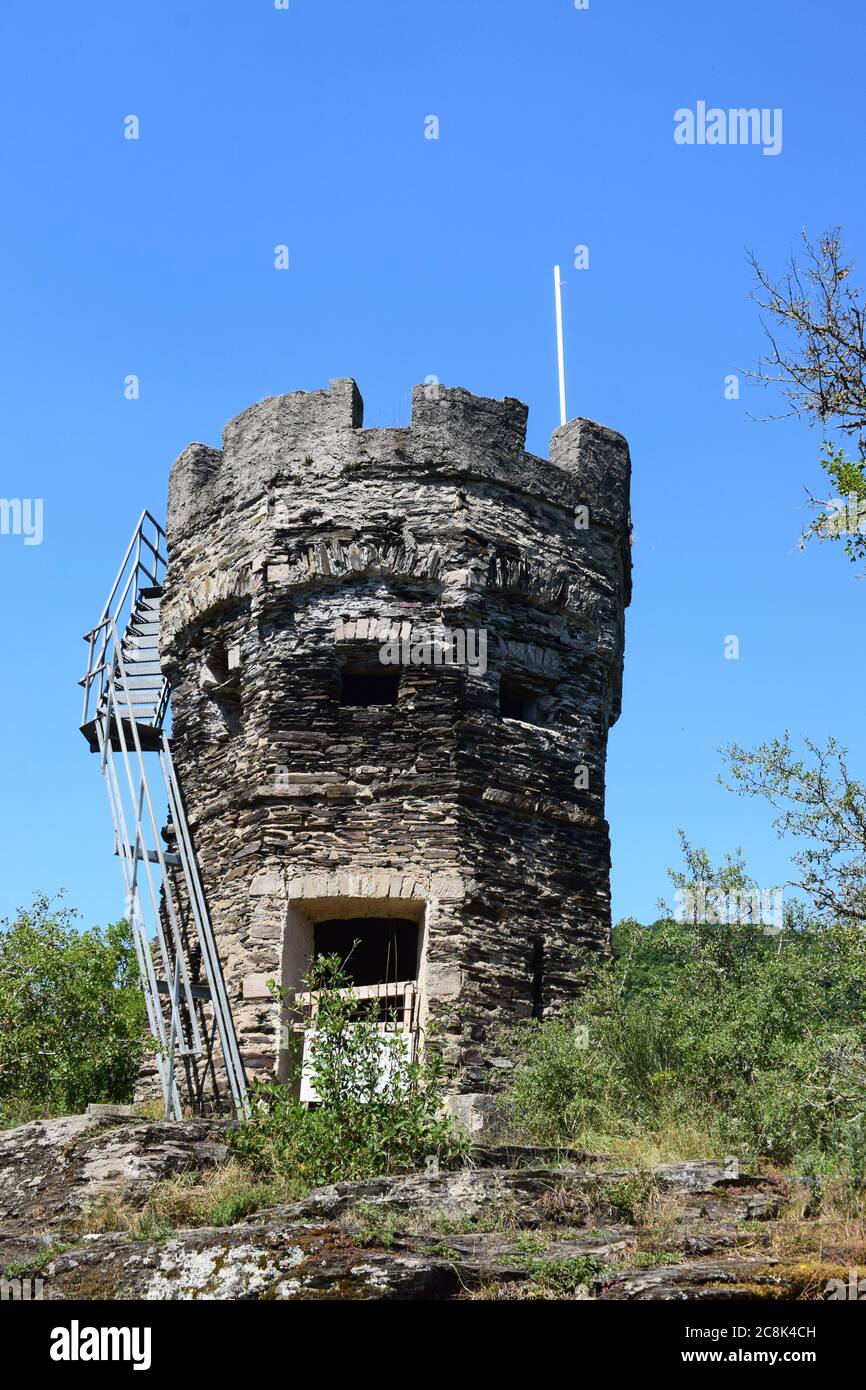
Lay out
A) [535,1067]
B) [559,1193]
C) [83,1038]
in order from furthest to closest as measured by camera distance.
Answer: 1. [83,1038]
2. [535,1067]
3. [559,1193]

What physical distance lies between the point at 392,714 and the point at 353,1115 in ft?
13.8

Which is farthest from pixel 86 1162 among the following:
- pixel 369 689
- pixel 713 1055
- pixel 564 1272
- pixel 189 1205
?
pixel 369 689

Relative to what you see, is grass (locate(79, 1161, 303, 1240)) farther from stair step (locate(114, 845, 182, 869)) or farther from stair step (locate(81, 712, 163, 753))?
stair step (locate(81, 712, 163, 753))

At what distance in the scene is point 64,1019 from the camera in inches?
770

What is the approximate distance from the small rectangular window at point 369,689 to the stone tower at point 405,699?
0.02 m

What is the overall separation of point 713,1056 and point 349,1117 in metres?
2.98

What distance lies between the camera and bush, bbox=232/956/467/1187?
972cm

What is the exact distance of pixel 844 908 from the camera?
12.5 metres

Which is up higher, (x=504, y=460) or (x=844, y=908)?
(x=504, y=460)

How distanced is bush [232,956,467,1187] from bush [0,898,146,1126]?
6.26m
